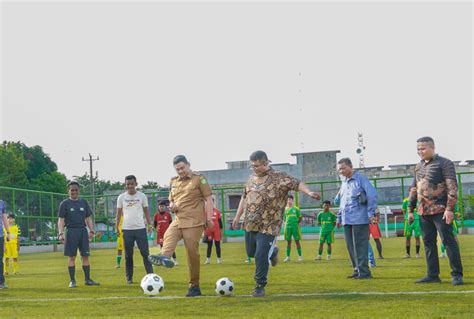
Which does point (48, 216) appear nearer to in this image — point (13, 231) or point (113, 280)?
point (13, 231)

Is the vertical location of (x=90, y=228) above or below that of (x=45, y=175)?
below

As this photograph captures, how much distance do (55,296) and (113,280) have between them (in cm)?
339

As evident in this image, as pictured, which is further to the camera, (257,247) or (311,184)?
(311,184)

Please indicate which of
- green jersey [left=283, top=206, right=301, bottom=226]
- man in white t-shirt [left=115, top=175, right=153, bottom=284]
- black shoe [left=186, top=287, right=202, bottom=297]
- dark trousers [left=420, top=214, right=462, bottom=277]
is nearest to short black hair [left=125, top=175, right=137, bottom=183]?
man in white t-shirt [left=115, top=175, right=153, bottom=284]

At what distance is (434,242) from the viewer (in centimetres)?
1166

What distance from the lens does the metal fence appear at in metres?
41.2

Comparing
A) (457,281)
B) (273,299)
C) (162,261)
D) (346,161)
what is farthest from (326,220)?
(162,261)

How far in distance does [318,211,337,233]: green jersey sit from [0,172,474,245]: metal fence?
67.4 ft

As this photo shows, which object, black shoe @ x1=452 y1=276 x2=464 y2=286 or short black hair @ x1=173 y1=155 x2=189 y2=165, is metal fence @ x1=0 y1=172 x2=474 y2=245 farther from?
short black hair @ x1=173 y1=155 x2=189 y2=165

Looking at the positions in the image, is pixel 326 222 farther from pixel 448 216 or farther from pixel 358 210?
pixel 448 216

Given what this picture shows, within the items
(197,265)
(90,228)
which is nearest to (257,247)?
(197,265)

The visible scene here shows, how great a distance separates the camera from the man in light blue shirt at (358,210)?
1289 cm

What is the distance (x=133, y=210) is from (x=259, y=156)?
13.5 ft

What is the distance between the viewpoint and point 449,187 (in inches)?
435
